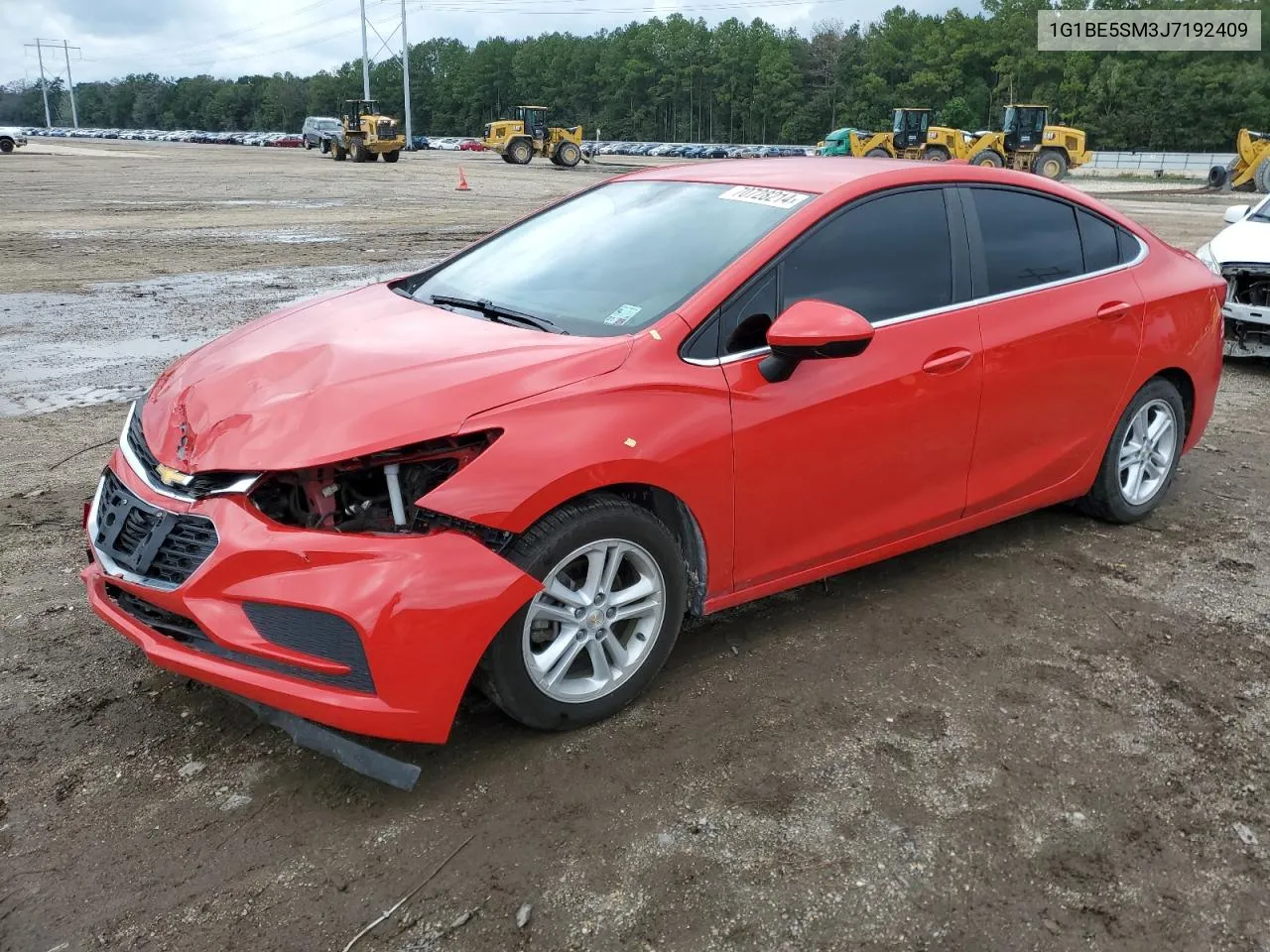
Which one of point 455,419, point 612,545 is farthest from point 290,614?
point 612,545

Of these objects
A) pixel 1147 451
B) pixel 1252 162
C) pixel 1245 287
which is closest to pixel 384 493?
pixel 1147 451

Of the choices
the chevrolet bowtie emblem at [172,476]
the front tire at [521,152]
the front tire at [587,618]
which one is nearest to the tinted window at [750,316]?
the front tire at [587,618]

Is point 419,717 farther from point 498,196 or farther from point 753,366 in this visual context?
point 498,196

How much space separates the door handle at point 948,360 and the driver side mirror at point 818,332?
65cm

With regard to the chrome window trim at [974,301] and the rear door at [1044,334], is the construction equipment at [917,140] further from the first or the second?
the rear door at [1044,334]

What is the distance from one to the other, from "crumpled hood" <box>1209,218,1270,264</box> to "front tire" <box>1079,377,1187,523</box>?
3.89 m

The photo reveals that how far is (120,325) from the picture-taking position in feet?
30.6

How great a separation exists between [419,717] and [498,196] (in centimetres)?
2536

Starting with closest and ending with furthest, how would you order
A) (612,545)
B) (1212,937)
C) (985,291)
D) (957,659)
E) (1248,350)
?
1. (1212,937)
2. (612,545)
3. (957,659)
4. (985,291)
5. (1248,350)

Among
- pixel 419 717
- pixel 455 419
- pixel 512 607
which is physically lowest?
pixel 419 717

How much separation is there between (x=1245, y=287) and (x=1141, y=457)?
14.3ft

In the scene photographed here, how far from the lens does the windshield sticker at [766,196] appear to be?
3645 millimetres

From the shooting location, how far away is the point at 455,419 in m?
2.78

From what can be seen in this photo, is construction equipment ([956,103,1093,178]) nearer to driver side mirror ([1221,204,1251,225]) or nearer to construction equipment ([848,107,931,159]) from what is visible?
construction equipment ([848,107,931,159])
